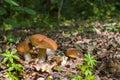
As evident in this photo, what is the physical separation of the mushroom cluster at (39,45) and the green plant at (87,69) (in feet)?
1.84

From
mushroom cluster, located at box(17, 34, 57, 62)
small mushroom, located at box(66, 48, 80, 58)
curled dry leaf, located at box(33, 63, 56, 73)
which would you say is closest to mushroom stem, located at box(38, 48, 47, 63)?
mushroom cluster, located at box(17, 34, 57, 62)

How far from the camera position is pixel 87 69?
4.95 meters

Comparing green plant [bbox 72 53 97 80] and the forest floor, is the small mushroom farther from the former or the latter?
green plant [bbox 72 53 97 80]

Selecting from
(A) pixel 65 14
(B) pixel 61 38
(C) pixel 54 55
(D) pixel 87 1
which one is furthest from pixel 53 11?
(C) pixel 54 55

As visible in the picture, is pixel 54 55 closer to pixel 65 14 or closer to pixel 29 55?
pixel 29 55

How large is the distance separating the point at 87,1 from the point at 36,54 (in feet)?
37.4

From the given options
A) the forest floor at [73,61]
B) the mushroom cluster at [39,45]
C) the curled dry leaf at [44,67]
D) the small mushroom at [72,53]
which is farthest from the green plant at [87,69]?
the mushroom cluster at [39,45]

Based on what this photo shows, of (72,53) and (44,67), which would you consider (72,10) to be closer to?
(72,53)

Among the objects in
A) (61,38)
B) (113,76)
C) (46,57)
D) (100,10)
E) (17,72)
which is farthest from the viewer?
(100,10)

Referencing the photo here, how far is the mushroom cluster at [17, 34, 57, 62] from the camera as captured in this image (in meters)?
4.88

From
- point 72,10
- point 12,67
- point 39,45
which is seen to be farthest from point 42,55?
point 72,10

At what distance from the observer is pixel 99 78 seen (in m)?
4.88

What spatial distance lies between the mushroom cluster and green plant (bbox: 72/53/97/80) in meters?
0.56

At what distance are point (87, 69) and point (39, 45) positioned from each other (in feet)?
2.79
